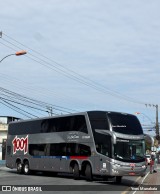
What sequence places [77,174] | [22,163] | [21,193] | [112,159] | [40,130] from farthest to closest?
[22,163] < [40,130] < [77,174] < [112,159] < [21,193]

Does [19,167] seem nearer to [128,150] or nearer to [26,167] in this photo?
[26,167]

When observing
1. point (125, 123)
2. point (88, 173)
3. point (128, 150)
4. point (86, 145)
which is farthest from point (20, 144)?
point (128, 150)

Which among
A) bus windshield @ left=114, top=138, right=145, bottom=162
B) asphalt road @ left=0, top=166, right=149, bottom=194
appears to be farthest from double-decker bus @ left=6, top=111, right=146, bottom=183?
asphalt road @ left=0, top=166, right=149, bottom=194

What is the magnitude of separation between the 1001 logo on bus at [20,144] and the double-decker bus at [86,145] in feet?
0.23

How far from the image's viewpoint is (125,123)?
20656 millimetres

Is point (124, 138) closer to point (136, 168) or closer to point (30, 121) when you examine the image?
point (136, 168)

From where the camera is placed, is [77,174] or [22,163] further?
[22,163]

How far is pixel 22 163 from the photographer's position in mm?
28156

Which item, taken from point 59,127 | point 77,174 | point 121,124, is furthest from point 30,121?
point 121,124

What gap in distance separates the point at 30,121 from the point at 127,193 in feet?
45.0

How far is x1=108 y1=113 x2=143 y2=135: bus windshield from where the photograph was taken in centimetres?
2029

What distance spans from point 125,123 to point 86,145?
257cm

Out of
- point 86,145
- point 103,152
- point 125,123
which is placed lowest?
point 103,152

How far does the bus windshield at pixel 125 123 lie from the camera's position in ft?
66.6
